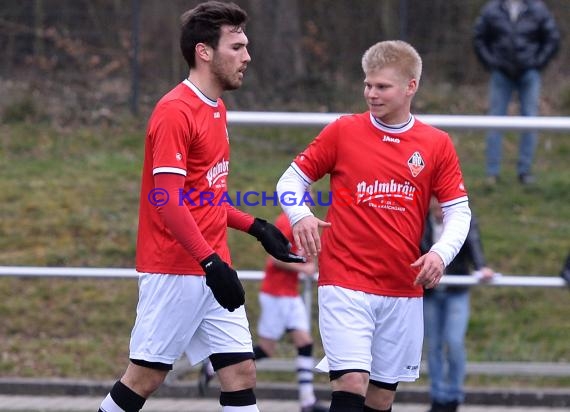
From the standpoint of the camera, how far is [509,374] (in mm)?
8258

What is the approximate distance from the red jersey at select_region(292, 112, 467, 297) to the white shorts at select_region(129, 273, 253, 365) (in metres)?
0.52

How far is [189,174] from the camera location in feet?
17.3

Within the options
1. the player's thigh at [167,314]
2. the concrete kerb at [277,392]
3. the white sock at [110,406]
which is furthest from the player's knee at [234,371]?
the concrete kerb at [277,392]

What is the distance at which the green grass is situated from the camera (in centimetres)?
871

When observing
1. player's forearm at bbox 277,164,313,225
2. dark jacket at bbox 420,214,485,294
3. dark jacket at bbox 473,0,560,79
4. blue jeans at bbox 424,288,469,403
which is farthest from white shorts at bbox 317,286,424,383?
dark jacket at bbox 473,0,560,79

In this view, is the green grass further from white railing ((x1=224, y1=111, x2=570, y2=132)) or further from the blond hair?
the blond hair

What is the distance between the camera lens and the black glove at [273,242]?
18.2 ft

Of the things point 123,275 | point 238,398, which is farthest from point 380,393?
point 123,275

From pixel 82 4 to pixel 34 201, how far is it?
15.2ft

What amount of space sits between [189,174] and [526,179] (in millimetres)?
4172

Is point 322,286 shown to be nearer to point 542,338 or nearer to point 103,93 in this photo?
point 542,338

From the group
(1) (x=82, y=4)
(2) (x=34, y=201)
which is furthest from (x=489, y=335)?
(1) (x=82, y=4)

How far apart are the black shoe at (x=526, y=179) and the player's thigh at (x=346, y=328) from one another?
12.0ft

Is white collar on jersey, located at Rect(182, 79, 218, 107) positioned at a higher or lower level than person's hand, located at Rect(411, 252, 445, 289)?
higher
